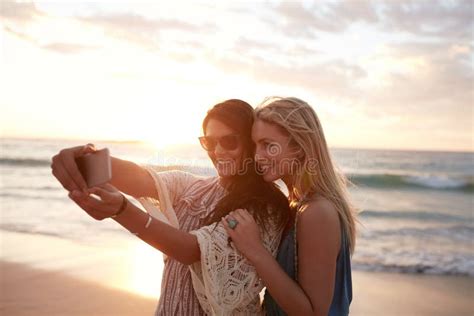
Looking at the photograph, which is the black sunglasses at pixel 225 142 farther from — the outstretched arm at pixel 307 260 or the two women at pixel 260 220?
the outstretched arm at pixel 307 260

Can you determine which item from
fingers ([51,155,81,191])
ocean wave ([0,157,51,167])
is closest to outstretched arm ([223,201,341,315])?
fingers ([51,155,81,191])

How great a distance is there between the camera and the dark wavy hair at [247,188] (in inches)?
100.0

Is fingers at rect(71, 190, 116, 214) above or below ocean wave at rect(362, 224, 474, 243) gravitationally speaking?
above

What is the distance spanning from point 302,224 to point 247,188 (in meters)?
0.31

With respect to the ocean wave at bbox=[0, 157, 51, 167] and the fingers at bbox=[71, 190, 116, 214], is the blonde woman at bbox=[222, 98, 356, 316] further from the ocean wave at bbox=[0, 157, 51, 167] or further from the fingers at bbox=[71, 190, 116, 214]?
the ocean wave at bbox=[0, 157, 51, 167]

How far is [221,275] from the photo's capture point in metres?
2.42

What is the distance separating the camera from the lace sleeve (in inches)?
94.0

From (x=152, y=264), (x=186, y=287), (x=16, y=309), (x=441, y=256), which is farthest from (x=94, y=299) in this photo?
(x=441, y=256)

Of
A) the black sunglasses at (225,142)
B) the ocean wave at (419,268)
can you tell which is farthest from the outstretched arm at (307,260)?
the ocean wave at (419,268)

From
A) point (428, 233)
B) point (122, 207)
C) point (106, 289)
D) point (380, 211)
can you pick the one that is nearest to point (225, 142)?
point (122, 207)

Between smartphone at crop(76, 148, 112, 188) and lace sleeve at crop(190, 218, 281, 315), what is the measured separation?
0.59 m

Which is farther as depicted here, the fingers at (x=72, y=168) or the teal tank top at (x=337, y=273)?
the teal tank top at (x=337, y=273)

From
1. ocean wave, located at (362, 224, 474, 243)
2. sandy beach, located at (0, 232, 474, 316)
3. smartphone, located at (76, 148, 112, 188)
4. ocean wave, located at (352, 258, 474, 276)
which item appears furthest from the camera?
ocean wave, located at (362, 224, 474, 243)

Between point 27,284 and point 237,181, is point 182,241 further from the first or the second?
point 27,284
